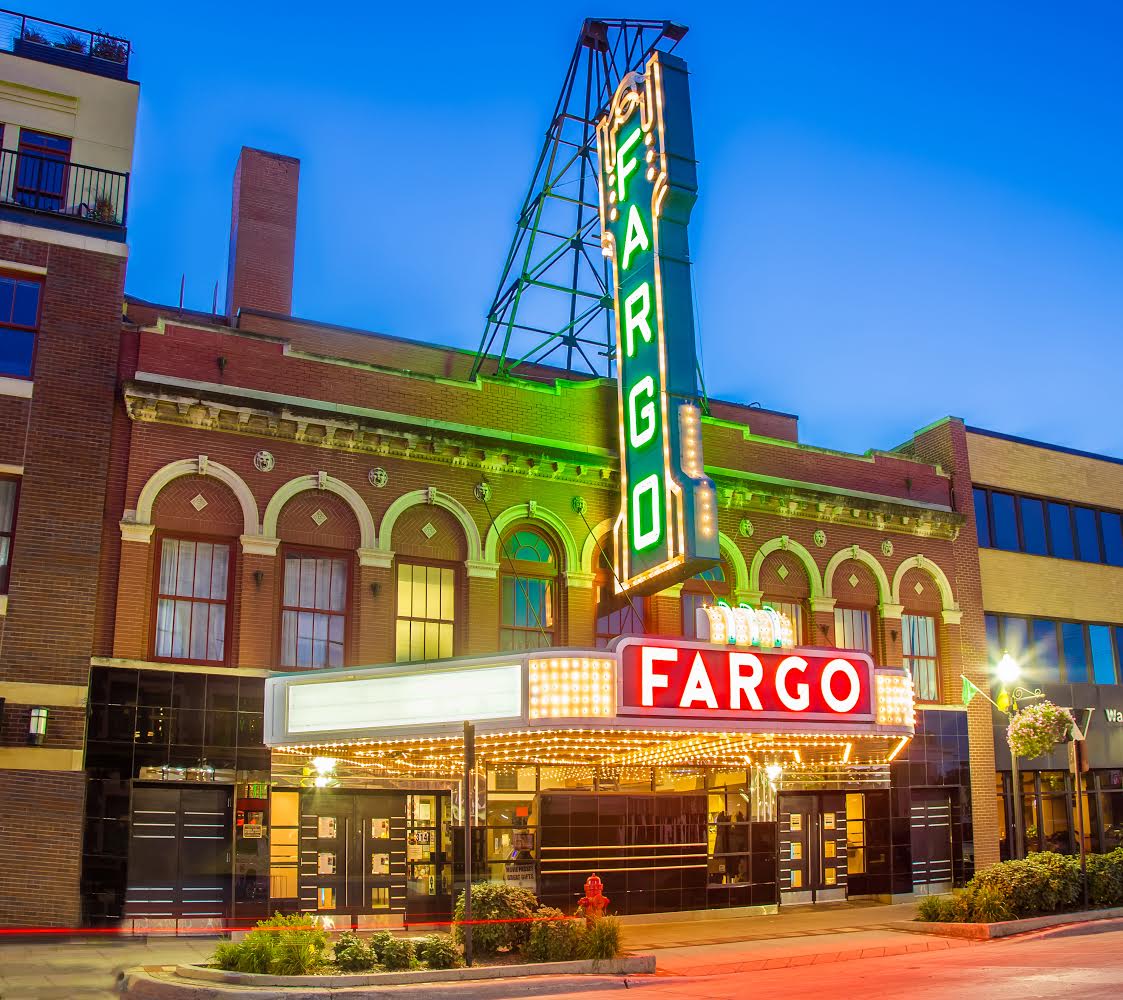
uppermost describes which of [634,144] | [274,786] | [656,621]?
[634,144]

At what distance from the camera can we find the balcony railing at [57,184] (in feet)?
76.2

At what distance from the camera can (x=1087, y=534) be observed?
3494 centimetres

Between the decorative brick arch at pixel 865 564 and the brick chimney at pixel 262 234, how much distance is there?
571 inches

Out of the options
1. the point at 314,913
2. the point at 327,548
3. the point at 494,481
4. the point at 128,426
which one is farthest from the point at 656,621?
Answer: the point at 128,426

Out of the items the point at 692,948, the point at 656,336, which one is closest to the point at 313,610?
the point at 656,336

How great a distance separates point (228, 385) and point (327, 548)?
3.51m

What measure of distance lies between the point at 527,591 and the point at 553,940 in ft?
28.5

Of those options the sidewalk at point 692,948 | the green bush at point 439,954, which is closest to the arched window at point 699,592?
the sidewalk at point 692,948

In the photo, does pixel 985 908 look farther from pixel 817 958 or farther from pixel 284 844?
pixel 284 844

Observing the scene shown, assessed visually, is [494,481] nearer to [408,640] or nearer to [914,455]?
[408,640]

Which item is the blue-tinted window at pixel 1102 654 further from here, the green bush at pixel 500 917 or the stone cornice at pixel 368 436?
the green bush at pixel 500 917

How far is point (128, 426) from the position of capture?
21625 millimetres

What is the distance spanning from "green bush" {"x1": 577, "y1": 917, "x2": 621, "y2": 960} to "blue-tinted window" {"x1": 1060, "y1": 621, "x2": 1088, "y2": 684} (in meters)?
20.0

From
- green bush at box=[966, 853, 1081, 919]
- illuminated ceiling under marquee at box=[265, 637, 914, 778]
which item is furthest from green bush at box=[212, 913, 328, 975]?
green bush at box=[966, 853, 1081, 919]
